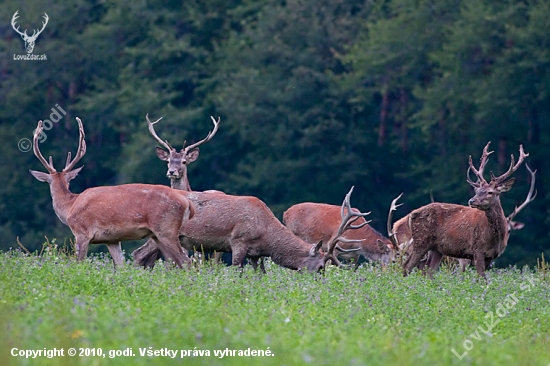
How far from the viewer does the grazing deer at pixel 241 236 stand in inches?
526

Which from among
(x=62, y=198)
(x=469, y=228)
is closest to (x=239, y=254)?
(x=62, y=198)

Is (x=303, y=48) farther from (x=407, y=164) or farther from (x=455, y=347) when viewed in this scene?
(x=455, y=347)

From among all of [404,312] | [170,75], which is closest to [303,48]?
[170,75]

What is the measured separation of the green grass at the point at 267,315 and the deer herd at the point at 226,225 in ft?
1.66

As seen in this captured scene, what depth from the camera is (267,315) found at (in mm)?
8742

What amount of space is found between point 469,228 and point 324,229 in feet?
11.8

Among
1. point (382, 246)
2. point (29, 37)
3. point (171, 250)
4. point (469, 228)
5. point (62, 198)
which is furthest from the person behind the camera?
point (29, 37)

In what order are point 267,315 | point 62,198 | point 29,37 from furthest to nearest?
point 29,37 < point 62,198 < point 267,315

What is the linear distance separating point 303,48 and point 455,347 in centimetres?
2828

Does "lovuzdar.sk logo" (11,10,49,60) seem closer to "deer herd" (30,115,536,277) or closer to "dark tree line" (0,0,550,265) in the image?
"dark tree line" (0,0,550,265)

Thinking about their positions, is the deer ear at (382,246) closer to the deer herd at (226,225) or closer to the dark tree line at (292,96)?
the deer herd at (226,225)

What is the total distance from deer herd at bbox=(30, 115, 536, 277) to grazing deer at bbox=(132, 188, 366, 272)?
0.01 meters

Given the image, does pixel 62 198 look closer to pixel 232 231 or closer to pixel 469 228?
pixel 232 231

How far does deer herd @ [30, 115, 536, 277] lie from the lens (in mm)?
12203
